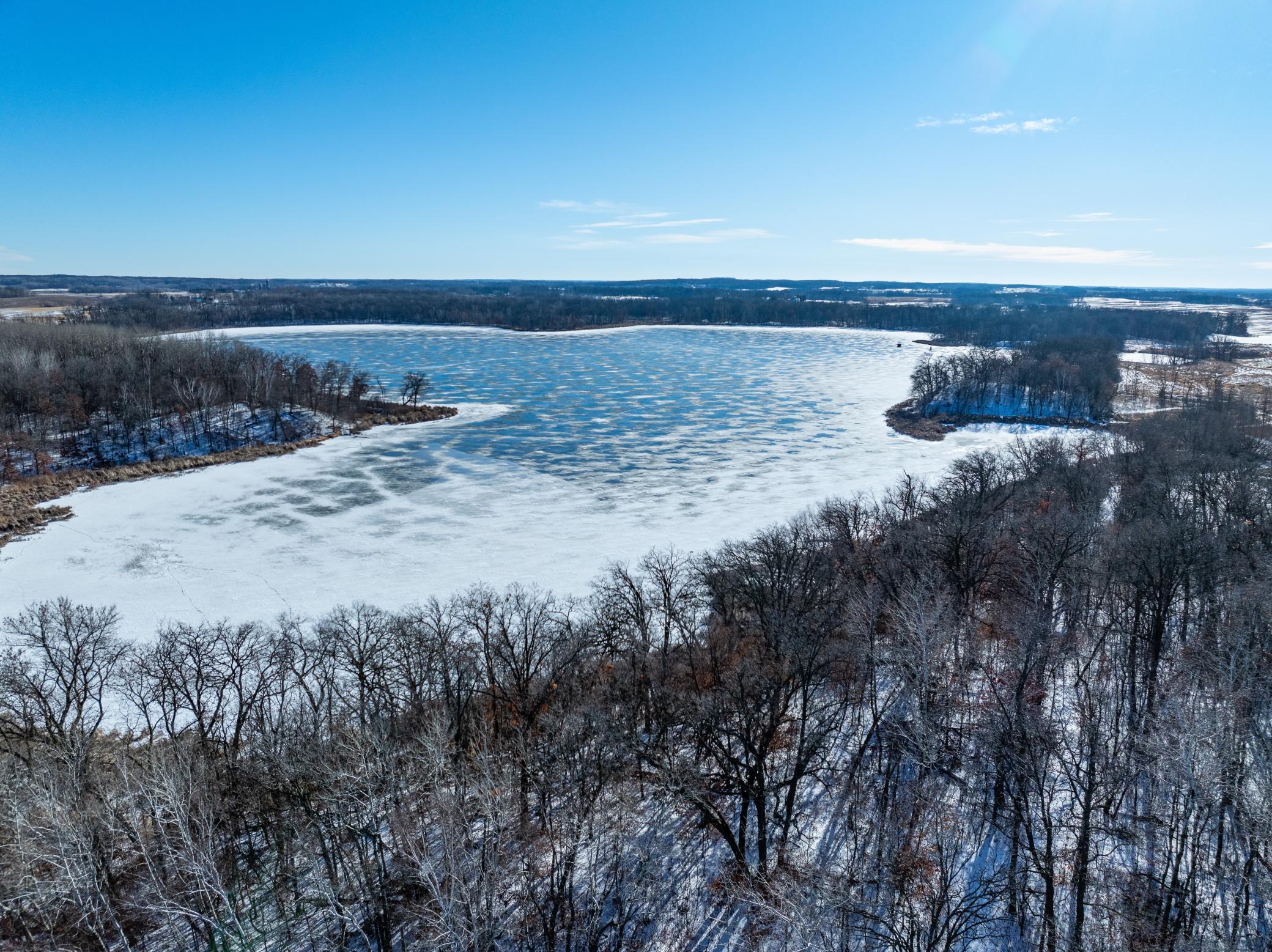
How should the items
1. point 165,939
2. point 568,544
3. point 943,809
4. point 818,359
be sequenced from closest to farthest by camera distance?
point 165,939
point 943,809
point 568,544
point 818,359

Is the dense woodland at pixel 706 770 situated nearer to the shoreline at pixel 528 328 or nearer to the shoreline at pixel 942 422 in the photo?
the shoreline at pixel 942 422

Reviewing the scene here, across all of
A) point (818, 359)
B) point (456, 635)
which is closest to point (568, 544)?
point (456, 635)

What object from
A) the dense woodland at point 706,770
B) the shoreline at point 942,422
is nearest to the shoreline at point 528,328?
the shoreline at point 942,422

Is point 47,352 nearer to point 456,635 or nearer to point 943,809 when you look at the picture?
point 456,635

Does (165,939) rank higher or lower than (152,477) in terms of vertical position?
lower

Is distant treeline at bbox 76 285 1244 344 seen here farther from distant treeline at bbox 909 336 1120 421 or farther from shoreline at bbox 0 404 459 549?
shoreline at bbox 0 404 459 549

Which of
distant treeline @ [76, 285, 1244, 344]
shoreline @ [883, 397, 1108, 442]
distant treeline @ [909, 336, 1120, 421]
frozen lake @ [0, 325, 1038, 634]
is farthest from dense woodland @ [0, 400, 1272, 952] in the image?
distant treeline @ [76, 285, 1244, 344]

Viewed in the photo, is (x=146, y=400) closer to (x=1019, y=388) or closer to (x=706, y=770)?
(x=706, y=770)
